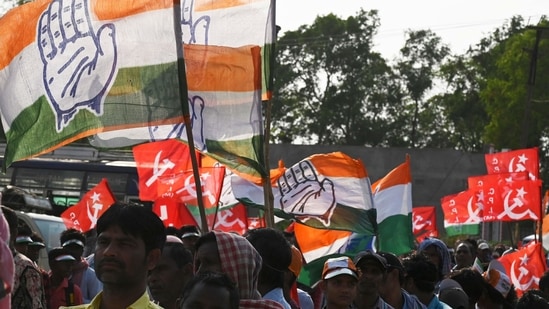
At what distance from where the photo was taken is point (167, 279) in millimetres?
5973

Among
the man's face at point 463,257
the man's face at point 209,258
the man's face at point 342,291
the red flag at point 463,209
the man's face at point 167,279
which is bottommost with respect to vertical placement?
the red flag at point 463,209

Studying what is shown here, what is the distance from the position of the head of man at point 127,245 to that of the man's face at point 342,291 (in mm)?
2193

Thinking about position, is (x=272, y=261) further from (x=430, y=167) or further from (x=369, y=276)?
(x=430, y=167)

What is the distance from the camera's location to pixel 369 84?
242 feet

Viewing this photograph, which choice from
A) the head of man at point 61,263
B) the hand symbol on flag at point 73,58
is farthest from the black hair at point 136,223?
the head of man at point 61,263

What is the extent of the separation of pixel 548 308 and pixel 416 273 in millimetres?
1330

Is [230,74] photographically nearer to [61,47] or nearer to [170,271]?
[61,47]

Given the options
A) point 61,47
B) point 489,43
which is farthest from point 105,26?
point 489,43

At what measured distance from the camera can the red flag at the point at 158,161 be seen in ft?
50.9

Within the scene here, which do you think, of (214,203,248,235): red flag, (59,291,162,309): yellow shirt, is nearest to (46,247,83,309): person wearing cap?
(59,291,162,309): yellow shirt

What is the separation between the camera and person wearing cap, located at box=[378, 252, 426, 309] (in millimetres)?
7672

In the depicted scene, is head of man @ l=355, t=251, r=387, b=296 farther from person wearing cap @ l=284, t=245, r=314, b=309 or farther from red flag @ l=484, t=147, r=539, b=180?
red flag @ l=484, t=147, r=539, b=180

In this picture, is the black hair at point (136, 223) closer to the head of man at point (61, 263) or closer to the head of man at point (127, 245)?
the head of man at point (127, 245)

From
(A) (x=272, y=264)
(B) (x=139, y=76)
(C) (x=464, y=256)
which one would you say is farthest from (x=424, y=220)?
(A) (x=272, y=264)
